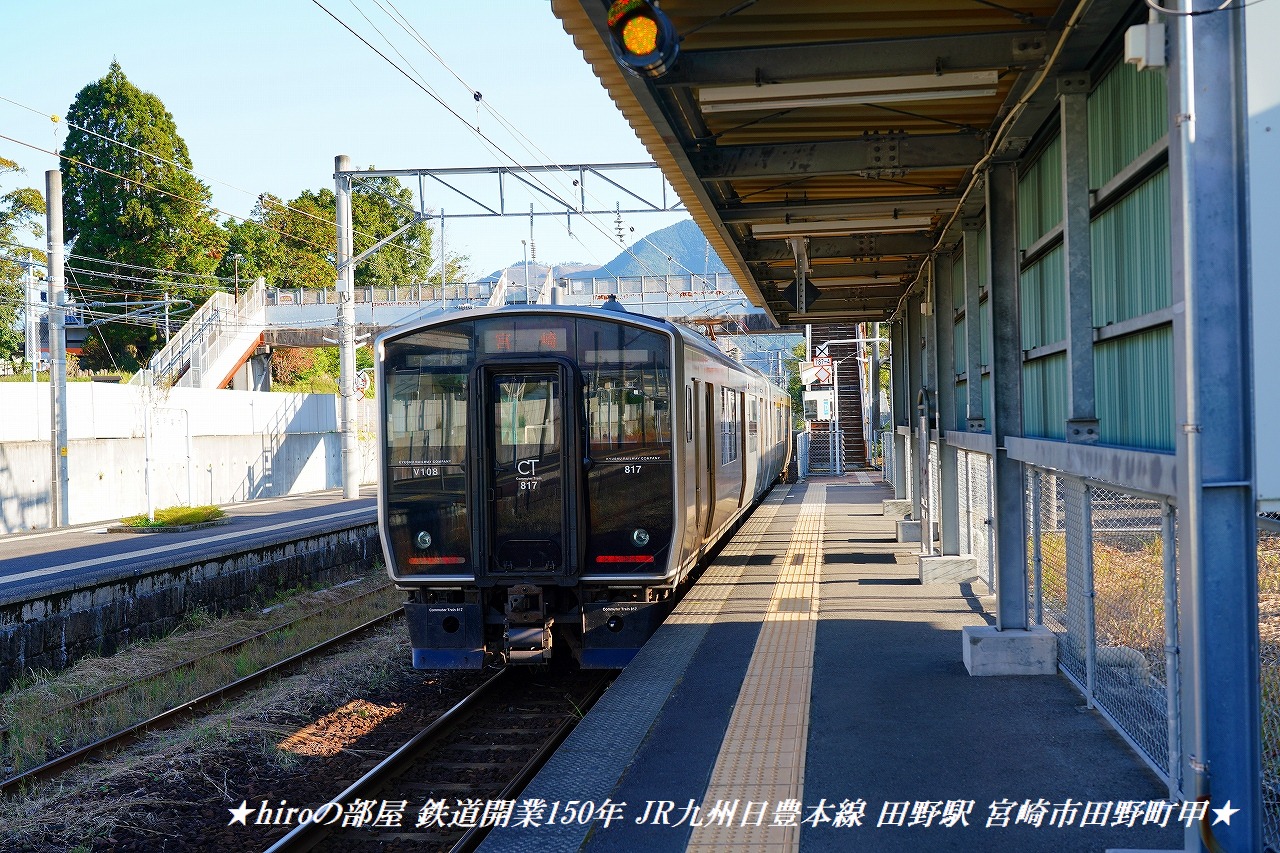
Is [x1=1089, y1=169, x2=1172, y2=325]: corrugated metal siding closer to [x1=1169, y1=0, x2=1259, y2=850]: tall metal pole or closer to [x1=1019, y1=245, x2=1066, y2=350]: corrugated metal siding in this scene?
[x1=1019, y1=245, x2=1066, y2=350]: corrugated metal siding

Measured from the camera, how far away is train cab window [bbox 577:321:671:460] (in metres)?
8.41

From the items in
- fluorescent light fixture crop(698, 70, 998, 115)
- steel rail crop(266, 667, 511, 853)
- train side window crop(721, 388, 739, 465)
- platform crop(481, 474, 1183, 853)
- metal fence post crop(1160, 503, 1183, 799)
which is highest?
fluorescent light fixture crop(698, 70, 998, 115)

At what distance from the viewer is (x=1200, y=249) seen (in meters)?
3.90

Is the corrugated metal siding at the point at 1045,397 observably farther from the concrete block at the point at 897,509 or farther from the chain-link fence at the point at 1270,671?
the concrete block at the point at 897,509

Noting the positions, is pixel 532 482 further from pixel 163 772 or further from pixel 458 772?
pixel 163 772

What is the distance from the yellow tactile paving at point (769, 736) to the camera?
4730 millimetres

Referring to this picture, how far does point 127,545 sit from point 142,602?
5.02 meters

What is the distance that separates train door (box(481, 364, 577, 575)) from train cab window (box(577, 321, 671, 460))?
0.23 meters

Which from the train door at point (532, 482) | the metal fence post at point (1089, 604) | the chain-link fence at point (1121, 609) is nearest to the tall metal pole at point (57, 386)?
the train door at point (532, 482)

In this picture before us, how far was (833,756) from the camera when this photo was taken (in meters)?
5.71

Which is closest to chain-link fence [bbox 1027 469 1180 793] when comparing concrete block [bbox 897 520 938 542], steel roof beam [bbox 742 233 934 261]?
steel roof beam [bbox 742 233 934 261]

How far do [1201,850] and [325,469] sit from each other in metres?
32.3

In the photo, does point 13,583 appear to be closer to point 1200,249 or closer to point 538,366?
point 538,366

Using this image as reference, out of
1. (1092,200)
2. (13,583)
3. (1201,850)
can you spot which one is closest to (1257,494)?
(1201,850)
